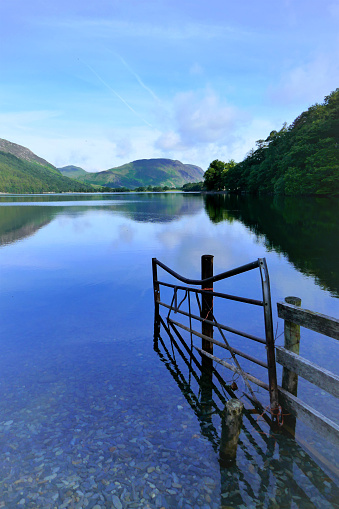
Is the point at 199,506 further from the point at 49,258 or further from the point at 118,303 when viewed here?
the point at 49,258

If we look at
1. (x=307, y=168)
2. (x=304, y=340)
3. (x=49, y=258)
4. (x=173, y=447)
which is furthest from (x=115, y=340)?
(x=307, y=168)

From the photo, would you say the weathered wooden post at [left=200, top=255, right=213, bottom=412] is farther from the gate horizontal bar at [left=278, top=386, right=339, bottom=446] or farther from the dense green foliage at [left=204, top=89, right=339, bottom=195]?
the dense green foliage at [left=204, top=89, right=339, bottom=195]

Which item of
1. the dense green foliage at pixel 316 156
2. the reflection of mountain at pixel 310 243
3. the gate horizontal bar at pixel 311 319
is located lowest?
the reflection of mountain at pixel 310 243

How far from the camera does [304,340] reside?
11320mm

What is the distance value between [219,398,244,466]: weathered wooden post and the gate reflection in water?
0.54 feet

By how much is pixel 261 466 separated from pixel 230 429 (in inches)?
40.9

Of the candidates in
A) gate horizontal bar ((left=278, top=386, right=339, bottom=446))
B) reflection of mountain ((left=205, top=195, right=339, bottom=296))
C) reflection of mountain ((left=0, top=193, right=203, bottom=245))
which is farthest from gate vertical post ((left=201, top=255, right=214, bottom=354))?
reflection of mountain ((left=0, top=193, right=203, bottom=245))

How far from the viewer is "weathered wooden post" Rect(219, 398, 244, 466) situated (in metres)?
5.75

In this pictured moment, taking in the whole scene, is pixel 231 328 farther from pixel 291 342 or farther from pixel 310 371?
pixel 310 371

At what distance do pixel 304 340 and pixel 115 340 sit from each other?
6.94 m

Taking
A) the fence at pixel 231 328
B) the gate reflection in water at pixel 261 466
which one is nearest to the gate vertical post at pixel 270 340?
the fence at pixel 231 328

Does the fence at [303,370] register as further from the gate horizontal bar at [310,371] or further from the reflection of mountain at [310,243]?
the reflection of mountain at [310,243]

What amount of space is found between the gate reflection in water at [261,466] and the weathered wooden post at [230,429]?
17 cm

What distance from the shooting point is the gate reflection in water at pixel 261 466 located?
536 centimetres
